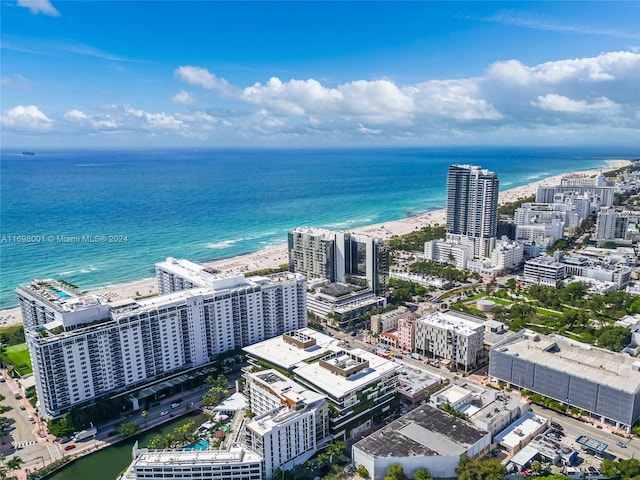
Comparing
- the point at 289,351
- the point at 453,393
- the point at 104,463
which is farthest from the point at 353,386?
the point at 104,463

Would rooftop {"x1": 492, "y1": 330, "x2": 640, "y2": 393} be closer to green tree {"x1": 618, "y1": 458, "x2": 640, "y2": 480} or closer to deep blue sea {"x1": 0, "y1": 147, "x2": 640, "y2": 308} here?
green tree {"x1": 618, "y1": 458, "x2": 640, "y2": 480}

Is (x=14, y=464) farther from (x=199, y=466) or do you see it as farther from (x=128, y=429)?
(x=199, y=466)

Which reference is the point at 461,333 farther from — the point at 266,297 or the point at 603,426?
the point at 266,297

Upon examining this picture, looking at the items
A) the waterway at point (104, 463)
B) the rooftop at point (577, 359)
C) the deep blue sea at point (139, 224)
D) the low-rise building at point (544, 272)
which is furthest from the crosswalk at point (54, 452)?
the low-rise building at point (544, 272)

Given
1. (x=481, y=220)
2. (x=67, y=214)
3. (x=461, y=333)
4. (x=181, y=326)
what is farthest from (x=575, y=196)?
(x=67, y=214)

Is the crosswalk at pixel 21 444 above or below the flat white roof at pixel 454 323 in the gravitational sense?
below

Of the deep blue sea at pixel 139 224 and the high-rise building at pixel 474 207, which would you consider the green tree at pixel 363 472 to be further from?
the high-rise building at pixel 474 207
